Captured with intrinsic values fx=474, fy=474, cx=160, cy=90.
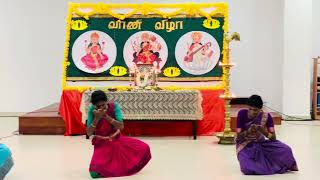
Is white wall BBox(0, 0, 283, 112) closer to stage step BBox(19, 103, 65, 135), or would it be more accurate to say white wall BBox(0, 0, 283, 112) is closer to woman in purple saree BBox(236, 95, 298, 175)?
stage step BBox(19, 103, 65, 135)

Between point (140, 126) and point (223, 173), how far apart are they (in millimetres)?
3065

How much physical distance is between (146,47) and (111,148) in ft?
12.2

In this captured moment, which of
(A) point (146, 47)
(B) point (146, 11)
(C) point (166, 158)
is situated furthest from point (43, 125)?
(C) point (166, 158)

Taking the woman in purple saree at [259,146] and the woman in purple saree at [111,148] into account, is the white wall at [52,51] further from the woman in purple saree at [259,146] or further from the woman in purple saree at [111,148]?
the woman in purple saree at [111,148]

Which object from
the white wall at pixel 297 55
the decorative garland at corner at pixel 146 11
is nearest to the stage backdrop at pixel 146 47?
the decorative garland at corner at pixel 146 11

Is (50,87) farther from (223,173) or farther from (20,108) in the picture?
(223,173)

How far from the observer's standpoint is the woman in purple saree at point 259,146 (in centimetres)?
493

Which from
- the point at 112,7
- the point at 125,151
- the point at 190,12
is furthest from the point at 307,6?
the point at 125,151

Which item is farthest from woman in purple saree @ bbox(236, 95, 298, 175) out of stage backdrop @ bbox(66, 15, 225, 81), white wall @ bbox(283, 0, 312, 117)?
white wall @ bbox(283, 0, 312, 117)

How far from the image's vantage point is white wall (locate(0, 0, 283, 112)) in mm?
10578

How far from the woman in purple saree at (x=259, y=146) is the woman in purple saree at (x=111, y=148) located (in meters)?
1.04

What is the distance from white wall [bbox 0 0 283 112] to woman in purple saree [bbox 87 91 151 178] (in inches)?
232

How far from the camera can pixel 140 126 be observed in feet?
25.8

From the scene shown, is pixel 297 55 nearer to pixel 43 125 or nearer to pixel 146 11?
pixel 146 11
